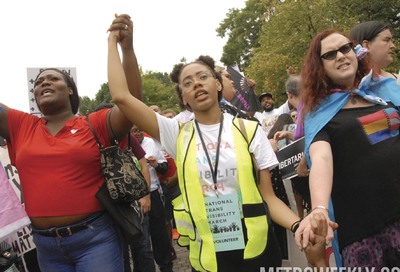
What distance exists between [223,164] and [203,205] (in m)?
0.25

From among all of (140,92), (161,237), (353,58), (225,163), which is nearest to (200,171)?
(225,163)

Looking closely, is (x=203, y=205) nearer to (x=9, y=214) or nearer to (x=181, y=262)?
(x=9, y=214)

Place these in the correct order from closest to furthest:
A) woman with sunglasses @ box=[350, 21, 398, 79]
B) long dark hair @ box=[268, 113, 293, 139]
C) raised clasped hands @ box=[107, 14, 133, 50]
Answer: raised clasped hands @ box=[107, 14, 133, 50] < woman with sunglasses @ box=[350, 21, 398, 79] < long dark hair @ box=[268, 113, 293, 139]

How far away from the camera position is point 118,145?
277 cm

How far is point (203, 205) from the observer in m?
2.24

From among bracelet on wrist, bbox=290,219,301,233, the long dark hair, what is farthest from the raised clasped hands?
the long dark hair

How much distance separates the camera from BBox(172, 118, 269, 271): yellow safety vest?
2.20m

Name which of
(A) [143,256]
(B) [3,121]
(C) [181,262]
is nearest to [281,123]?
(A) [143,256]

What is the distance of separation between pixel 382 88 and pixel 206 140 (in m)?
1.15

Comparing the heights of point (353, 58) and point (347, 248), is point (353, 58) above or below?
above

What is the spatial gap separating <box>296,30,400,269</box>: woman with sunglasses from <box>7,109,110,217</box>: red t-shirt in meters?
1.37

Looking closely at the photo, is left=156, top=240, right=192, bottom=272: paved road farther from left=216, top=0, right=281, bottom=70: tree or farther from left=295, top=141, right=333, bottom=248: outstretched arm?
left=216, top=0, right=281, bottom=70: tree

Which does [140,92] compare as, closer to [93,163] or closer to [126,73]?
[126,73]

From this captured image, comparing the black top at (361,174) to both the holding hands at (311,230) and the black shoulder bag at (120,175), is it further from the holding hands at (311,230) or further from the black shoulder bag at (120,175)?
the black shoulder bag at (120,175)
